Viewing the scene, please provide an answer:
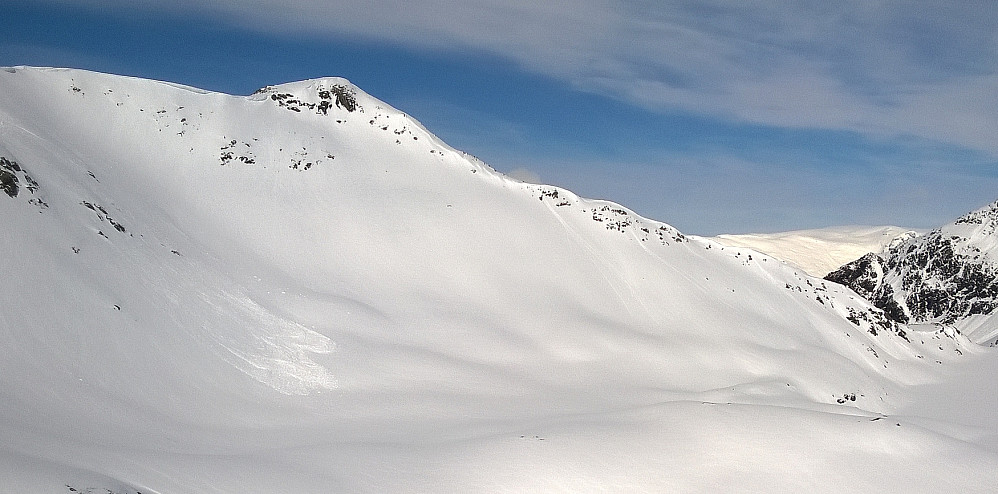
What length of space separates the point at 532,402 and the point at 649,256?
2391 cm

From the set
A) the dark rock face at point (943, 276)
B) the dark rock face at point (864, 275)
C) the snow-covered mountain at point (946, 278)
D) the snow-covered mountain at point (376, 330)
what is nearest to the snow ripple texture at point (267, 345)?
the snow-covered mountain at point (376, 330)

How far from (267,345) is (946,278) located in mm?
77390

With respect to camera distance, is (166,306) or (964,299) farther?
(964,299)

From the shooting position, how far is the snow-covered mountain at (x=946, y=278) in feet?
245

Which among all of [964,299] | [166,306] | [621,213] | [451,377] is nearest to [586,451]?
[451,377]

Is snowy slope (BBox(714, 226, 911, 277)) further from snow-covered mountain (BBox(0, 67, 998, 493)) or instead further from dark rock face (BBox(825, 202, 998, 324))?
snow-covered mountain (BBox(0, 67, 998, 493))

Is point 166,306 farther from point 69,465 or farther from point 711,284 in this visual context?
point 711,284

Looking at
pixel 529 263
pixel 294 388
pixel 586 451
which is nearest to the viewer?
pixel 586 451

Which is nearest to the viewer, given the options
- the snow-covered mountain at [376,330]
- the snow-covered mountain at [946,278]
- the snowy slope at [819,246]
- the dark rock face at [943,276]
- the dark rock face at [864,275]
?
the snow-covered mountain at [376,330]

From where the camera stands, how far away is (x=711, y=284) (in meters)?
47.2

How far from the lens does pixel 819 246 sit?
6496 inches

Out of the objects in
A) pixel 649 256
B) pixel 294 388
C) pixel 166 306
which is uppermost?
pixel 649 256

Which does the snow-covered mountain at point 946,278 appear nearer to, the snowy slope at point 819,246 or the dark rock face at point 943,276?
the dark rock face at point 943,276

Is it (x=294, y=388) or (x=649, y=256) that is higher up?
(x=649, y=256)
